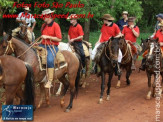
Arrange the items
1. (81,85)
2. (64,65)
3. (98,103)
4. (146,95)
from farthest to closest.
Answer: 1. (81,85)
2. (146,95)
3. (98,103)
4. (64,65)

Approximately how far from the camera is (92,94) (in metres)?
9.84

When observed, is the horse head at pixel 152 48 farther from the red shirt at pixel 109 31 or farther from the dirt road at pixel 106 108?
the dirt road at pixel 106 108

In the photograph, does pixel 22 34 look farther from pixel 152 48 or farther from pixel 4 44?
pixel 152 48

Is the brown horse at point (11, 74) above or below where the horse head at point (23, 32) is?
below

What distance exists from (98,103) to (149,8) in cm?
3236

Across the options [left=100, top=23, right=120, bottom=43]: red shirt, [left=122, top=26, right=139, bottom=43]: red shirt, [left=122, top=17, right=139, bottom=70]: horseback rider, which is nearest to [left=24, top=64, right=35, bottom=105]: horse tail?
[left=100, top=23, right=120, bottom=43]: red shirt

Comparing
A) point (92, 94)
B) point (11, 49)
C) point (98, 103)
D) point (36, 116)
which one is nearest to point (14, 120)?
point (36, 116)

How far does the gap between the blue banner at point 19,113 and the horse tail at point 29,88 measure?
17 cm

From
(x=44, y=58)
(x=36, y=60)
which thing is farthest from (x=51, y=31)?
(x=36, y=60)

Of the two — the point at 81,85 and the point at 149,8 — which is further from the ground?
the point at 149,8

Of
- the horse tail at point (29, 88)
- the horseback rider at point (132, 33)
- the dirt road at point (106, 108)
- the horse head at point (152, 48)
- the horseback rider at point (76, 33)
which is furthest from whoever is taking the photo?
the horseback rider at point (132, 33)

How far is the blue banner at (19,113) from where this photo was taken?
6677 mm

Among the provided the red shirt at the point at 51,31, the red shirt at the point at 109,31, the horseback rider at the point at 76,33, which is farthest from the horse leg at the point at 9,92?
the red shirt at the point at 109,31

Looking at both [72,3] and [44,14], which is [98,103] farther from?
[72,3]
